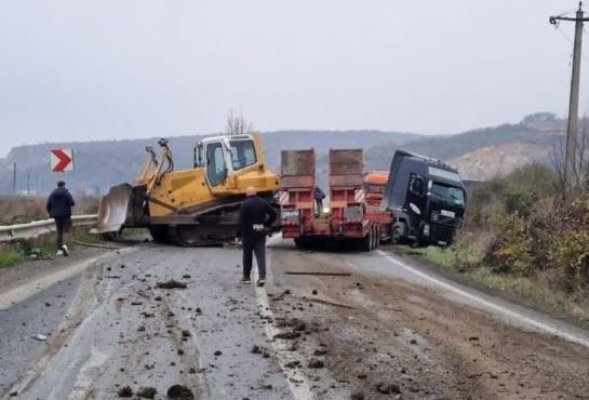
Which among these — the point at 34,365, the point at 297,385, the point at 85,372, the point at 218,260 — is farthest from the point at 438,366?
the point at 218,260

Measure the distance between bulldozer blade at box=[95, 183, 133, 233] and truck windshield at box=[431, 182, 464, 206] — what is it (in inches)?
392

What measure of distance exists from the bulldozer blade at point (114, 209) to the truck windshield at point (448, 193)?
9948mm

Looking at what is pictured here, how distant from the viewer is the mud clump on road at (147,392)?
6.66m

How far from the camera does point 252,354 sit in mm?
8258

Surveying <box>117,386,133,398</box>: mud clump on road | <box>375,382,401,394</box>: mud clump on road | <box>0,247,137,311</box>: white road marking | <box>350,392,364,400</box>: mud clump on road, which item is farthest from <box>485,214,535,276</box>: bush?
<box>117,386,133,398</box>: mud clump on road

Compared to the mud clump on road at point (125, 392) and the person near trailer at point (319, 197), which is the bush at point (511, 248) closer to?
the person near trailer at point (319, 197)

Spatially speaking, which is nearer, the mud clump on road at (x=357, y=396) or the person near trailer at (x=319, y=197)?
the mud clump on road at (x=357, y=396)

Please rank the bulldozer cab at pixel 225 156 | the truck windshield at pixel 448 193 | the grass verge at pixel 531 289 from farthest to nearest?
the truck windshield at pixel 448 193 < the bulldozer cab at pixel 225 156 < the grass verge at pixel 531 289

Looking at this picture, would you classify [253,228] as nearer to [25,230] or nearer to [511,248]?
[511,248]

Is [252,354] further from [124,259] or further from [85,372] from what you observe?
[124,259]

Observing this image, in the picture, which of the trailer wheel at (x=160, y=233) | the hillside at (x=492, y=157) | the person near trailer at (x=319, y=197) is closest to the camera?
the person near trailer at (x=319, y=197)

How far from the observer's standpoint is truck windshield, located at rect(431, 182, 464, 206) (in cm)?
2808

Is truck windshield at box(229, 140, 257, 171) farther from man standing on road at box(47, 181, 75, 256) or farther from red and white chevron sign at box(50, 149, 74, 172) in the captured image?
man standing on road at box(47, 181, 75, 256)

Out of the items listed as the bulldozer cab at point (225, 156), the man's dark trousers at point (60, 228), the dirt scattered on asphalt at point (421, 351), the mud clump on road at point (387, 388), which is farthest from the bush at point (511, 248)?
the mud clump on road at point (387, 388)
